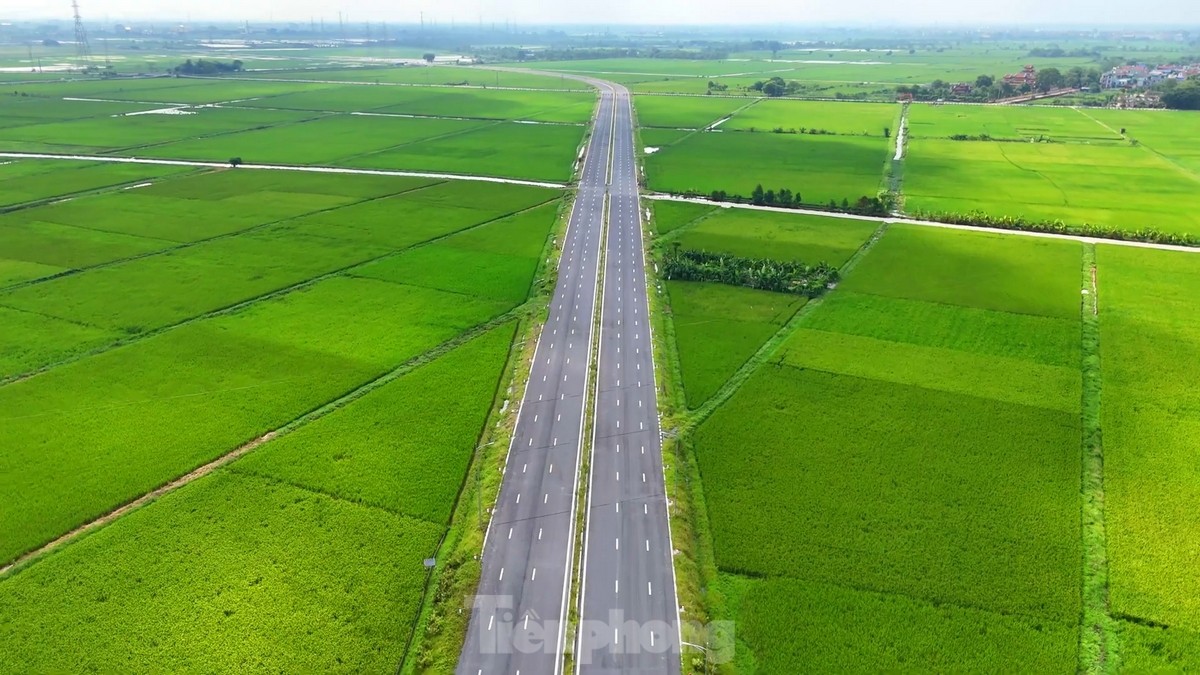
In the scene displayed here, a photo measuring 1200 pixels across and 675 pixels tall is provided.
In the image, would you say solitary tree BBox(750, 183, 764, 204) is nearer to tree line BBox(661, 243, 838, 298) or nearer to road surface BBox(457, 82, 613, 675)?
tree line BBox(661, 243, 838, 298)

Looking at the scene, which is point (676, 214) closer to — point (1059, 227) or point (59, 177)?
point (1059, 227)

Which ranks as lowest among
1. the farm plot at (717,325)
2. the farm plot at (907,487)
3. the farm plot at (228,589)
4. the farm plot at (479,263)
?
the farm plot at (228,589)

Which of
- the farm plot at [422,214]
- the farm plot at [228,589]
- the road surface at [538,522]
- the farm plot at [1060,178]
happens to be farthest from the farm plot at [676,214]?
the farm plot at [228,589]

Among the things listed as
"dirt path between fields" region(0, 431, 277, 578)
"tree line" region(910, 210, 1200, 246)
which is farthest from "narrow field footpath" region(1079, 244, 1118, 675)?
"dirt path between fields" region(0, 431, 277, 578)

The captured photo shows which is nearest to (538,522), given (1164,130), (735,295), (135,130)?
(735,295)

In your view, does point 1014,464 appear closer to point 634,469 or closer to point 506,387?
point 634,469

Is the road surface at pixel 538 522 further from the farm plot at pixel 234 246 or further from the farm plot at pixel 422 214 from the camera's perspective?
the farm plot at pixel 234 246
